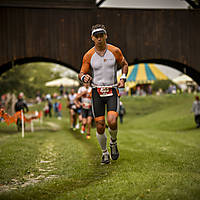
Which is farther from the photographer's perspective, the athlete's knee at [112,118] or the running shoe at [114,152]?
the running shoe at [114,152]

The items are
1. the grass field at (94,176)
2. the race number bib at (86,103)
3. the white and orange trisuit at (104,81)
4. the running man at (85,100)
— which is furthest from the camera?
the race number bib at (86,103)

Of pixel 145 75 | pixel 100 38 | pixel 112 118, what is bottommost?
pixel 112 118

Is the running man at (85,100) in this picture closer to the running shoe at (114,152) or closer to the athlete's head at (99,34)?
the running shoe at (114,152)

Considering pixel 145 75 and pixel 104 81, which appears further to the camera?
pixel 145 75

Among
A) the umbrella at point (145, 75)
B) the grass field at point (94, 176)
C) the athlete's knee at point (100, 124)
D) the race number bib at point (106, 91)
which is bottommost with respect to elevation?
the grass field at point (94, 176)

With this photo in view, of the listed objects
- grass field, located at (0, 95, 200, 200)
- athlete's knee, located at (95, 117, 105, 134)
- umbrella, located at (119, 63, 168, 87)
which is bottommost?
grass field, located at (0, 95, 200, 200)

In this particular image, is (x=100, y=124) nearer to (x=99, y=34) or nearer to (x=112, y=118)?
(x=112, y=118)

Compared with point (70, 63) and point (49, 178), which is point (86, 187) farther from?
point (70, 63)

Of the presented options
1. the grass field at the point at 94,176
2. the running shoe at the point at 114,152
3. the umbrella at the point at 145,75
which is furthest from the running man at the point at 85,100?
the umbrella at the point at 145,75

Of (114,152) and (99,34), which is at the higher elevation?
(99,34)

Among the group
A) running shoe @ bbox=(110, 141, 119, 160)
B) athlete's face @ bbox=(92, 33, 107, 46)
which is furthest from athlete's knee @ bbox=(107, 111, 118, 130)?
athlete's face @ bbox=(92, 33, 107, 46)

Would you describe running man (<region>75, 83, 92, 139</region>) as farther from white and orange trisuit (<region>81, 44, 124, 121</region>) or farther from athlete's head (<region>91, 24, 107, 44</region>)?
athlete's head (<region>91, 24, 107, 44</region>)

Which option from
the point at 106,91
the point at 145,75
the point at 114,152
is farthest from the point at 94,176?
the point at 145,75

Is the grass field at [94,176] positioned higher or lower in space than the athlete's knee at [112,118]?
lower
